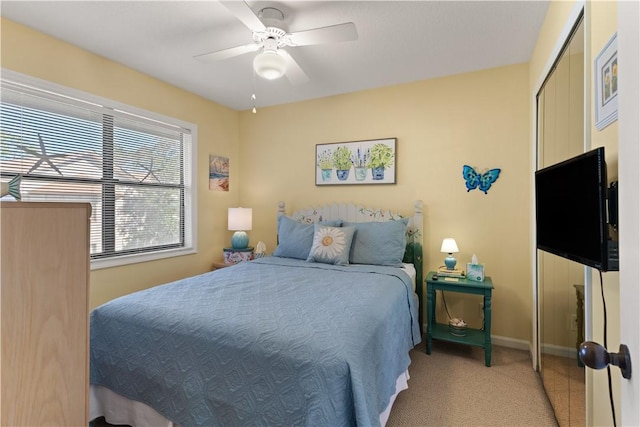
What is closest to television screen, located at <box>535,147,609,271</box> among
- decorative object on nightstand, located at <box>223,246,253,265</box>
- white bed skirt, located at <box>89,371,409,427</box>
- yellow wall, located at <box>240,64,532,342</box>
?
white bed skirt, located at <box>89,371,409,427</box>

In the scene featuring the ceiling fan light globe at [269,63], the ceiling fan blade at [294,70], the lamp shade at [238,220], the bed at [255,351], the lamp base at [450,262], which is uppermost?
the ceiling fan blade at [294,70]

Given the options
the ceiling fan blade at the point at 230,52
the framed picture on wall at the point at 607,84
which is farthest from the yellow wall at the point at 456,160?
the framed picture on wall at the point at 607,84

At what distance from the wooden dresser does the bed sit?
21.5 inches

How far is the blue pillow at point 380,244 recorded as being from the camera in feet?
9.07

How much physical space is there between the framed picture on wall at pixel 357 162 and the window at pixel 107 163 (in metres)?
1.50

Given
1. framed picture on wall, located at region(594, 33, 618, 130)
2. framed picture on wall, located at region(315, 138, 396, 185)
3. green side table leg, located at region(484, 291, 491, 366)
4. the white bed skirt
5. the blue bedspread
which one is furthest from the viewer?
framed picture on wall, located at region(315, 138, 396, 185)

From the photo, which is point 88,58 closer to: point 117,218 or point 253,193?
point 117,218

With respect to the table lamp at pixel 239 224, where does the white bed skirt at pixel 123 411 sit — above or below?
below

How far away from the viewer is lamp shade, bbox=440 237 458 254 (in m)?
2.77

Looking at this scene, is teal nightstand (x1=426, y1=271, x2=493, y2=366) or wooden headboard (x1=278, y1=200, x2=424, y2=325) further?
wooden headboard (x1=278, y1=200, x2=424, y2=325)

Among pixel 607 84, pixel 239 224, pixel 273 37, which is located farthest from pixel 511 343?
pixel 273 37

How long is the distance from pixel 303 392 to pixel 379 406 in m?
0.45

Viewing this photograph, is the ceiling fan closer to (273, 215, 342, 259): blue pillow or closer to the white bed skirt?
(273, 215, 342, 259): blue pillow

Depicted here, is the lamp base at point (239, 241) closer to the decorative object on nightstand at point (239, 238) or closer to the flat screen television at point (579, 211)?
the decorative object on nightstand at point (239, 238)
